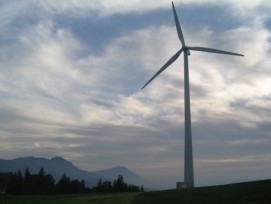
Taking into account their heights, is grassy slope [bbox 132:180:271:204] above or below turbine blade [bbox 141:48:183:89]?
below

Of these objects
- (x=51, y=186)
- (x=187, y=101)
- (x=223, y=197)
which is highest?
(x=187, y=101)

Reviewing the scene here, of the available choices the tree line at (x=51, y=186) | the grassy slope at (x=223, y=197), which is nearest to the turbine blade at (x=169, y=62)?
the grassy slope at (x=223, y=197)

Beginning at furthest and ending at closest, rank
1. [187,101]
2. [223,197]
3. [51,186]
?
[51,186] < [187,101] < [223,197]

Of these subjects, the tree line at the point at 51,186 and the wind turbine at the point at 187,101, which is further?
the tree line at the point at 51,186

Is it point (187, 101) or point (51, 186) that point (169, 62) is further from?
point (51, 186)

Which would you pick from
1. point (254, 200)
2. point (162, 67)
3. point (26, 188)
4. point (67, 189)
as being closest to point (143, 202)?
point (254, 200)

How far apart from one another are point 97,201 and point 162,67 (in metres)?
31.4

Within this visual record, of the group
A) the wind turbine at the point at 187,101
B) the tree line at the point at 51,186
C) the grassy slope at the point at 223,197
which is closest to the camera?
the grassy slope at the point at 223,197

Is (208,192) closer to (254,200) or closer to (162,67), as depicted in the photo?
(254,200)

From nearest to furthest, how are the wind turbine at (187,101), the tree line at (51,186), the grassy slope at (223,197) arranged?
the grassy slope at (223,197)
the wind turbine at (187,101)
the tree line at (51,186)

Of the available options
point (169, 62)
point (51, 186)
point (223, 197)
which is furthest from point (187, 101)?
point (51, 186)

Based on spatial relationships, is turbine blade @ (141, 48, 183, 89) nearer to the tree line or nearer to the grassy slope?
the grassy slope

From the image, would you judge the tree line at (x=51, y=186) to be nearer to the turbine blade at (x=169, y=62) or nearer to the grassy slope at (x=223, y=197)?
the turbine blade at (x=169, y=62)

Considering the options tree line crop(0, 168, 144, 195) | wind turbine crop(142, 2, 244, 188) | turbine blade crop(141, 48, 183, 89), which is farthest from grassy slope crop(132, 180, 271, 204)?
tree line crop(0, 168, 144, 195)
